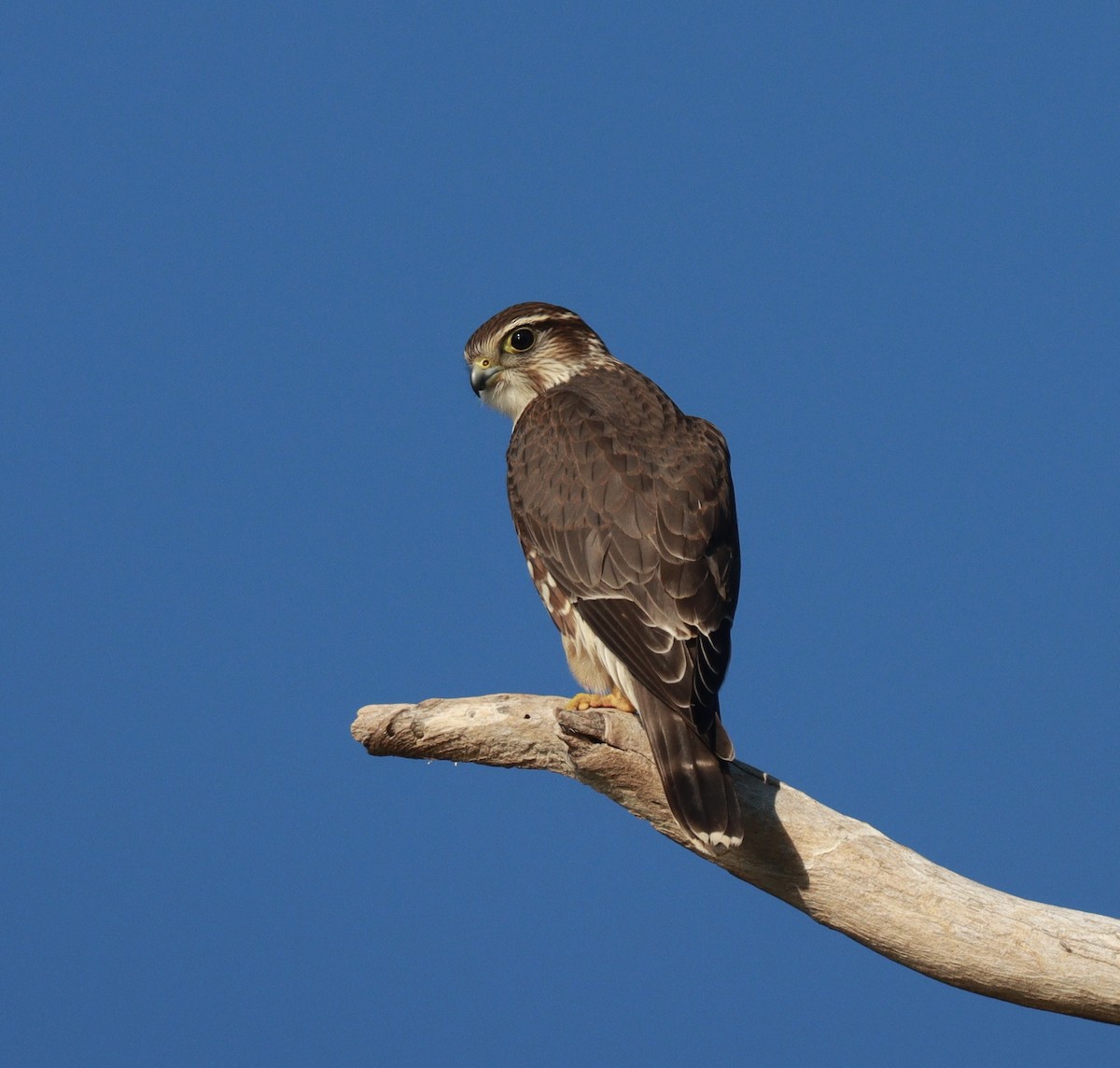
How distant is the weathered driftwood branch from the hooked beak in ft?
3.89

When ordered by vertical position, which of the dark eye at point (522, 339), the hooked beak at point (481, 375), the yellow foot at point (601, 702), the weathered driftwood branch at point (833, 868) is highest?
the dark eye at point (522, 339)

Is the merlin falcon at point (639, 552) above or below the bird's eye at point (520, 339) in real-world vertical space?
below

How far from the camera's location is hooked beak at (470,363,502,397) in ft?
15.2

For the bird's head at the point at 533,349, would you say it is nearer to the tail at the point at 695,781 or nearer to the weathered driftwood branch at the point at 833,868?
the weathered driftwood branch at the point at 833,868

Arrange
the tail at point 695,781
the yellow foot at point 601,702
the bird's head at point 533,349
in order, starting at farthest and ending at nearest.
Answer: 1. the bird's head at point 533,349
2. the yellow foot at point 601,702
3. the tail at point 695,781

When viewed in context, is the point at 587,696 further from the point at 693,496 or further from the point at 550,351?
the point at 550,351

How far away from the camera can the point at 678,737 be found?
3.52m

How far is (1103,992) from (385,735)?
6.39 feet

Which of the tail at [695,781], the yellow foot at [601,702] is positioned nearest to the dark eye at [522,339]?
the yellow foot at [601,702]

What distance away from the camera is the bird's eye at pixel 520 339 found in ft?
15.1

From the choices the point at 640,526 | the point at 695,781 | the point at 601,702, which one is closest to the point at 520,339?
the point at 640,526

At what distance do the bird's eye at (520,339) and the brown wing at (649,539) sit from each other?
0.28 metres

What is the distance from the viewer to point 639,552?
12.4 ft

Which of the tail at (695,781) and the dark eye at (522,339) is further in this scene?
the dark eye at (522,339)
